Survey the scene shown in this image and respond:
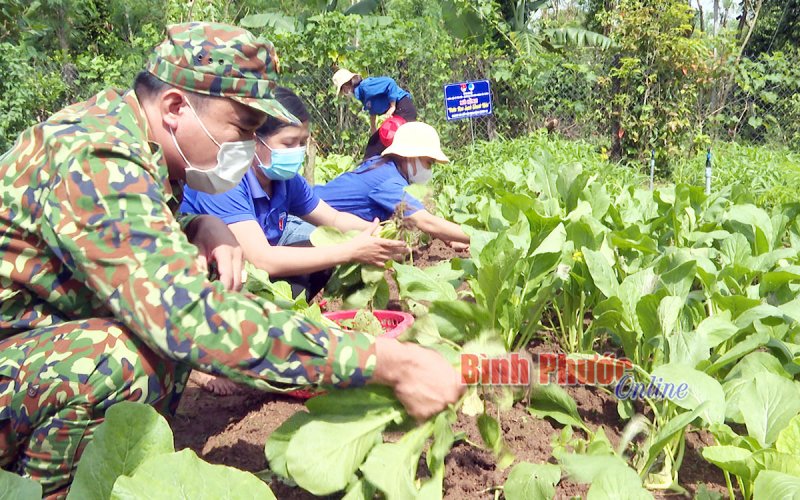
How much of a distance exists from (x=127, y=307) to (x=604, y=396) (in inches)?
66.6

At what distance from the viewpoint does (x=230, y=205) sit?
2838mm

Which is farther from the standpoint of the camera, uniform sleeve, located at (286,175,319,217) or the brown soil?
uniform sleeve, located at (286,175,319,217)

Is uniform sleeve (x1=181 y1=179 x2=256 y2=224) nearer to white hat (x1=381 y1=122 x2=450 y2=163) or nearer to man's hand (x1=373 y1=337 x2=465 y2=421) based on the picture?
white hat (x1=381 y1=122 x2=450 y2=163)

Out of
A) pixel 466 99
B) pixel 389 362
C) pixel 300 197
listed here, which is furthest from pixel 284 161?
pixel 466 99

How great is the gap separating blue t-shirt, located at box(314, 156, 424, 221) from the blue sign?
16.0ft

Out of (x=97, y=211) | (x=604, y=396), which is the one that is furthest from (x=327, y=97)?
(x=97, y=211)

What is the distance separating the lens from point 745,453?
1572 mm

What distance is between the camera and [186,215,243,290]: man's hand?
6.47 ft

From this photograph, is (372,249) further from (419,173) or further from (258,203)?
(419,173)

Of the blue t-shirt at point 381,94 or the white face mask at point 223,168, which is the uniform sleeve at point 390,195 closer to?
the white face mask at point 223,168

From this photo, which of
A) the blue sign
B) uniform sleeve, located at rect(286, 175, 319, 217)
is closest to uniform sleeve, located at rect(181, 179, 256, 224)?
uniform sleeve, located at rect(286, 175, 319, 217)

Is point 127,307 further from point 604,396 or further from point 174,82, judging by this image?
point 604,396

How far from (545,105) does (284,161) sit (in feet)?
27.6

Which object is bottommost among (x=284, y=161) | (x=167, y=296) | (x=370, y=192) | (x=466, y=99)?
(x=466, y=99)
